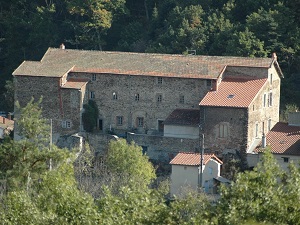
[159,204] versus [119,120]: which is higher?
[119,120]

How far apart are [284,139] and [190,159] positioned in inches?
172

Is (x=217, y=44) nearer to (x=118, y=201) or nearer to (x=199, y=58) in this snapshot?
(x=199, y=58)

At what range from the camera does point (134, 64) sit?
67.1 m

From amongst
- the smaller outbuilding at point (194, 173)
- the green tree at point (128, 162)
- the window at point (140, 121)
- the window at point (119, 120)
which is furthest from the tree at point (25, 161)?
the window at point (119, 120)

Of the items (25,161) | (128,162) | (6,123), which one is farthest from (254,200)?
(6,123)

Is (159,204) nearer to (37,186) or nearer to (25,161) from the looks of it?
(37,186)

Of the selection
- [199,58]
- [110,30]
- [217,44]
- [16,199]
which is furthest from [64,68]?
[16,199]

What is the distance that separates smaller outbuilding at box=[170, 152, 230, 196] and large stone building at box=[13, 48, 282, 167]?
1.67 metres

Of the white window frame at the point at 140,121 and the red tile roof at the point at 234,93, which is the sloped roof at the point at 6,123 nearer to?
the white window frame at the point at 140,121

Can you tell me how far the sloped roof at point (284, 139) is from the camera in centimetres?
6241

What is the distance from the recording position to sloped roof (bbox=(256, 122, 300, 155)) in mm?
62406

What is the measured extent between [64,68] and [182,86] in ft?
18.0

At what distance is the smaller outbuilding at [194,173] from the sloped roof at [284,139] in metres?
2.28

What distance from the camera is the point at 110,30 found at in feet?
275
